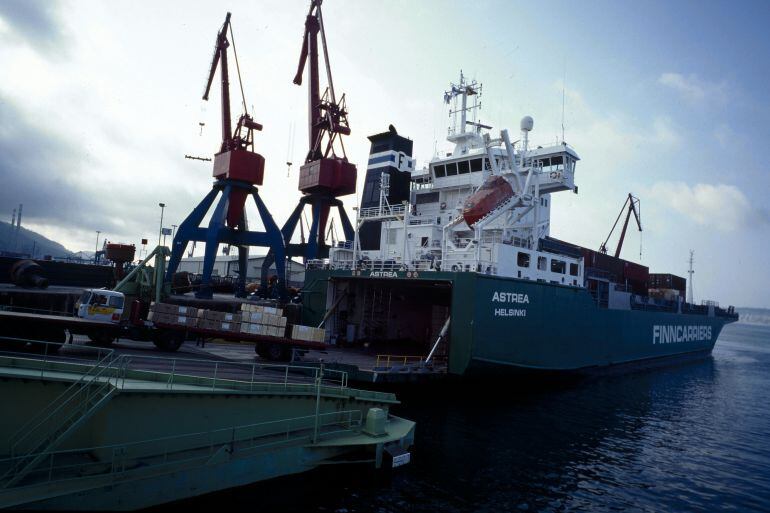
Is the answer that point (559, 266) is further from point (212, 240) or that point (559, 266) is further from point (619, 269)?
point (212, 240)

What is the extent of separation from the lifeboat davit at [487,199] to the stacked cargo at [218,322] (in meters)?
12.3

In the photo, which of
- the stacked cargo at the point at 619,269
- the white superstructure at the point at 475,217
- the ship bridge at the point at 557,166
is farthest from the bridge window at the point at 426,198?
the stacked cargo at the point at 619,269

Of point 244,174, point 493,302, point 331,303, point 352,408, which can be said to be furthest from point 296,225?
point 352,408

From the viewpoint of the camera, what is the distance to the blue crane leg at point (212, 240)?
122ft

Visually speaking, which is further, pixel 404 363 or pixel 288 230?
pixel 288 230

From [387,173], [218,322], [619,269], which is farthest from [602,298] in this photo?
[218,322]

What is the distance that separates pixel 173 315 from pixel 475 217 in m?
15.0

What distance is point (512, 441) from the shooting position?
51.6ft

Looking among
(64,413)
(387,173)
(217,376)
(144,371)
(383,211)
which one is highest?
(387,173)

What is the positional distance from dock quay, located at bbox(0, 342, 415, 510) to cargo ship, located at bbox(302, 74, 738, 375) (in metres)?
8.19

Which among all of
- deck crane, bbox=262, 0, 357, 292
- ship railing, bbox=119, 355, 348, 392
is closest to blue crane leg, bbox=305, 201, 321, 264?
deck crane, bbox=262, 0, 357, 292

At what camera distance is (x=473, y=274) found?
1992cm

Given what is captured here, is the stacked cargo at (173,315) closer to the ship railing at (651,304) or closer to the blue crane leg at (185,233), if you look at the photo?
the blue crane leg at (185,233)

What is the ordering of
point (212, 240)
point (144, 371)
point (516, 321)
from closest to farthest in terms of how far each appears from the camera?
point (144, 371), point (516, 321), point (212, 240)
